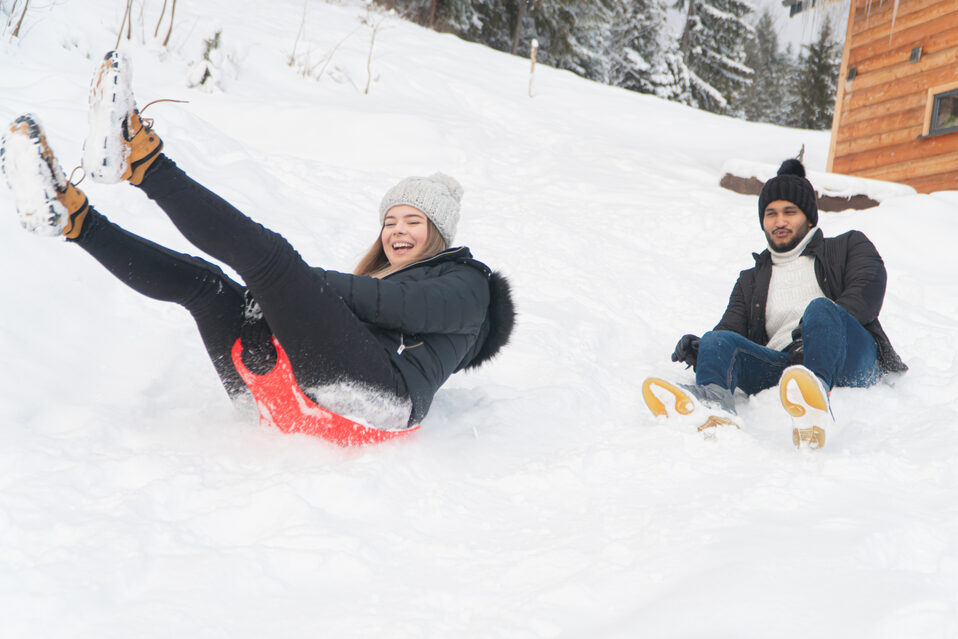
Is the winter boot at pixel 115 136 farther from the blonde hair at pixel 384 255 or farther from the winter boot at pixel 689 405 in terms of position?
the winter boot at pixel 689 405

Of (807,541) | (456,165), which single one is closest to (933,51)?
(456,165)

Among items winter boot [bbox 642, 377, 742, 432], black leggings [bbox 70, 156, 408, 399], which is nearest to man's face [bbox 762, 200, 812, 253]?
winter boot [bbox 642, 377, 742, 432]

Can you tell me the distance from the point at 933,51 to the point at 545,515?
316 inches

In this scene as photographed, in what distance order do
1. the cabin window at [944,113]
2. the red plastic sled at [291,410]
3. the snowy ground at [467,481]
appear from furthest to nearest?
the cabin window at [944,113] → the red plastic sled at [291,410] → the snowy ground at [467,481]

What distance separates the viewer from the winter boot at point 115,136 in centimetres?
163

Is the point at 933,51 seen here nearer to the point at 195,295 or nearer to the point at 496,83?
the point at 496,83

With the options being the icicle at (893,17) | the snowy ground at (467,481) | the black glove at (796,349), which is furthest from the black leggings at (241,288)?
the icicle at (893,17)

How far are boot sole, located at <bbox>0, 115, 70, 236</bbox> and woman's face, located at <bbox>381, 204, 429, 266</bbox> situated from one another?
108cm

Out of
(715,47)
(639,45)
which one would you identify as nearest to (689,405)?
(639,45)

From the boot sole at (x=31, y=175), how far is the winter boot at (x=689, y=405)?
1.93 meters

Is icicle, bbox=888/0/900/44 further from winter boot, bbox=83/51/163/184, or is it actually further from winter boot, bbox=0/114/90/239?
winter boot, bbox=0/114/90/239

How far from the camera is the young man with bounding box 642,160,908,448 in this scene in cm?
240

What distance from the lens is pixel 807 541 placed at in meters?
1.45

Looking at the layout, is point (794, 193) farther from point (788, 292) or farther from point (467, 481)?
point (467, 481)
